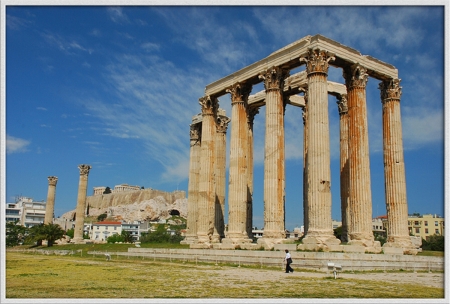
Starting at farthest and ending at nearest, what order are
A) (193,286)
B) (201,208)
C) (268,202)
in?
(201,208) → (268,202) → (193,286)

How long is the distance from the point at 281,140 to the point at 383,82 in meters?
10.6

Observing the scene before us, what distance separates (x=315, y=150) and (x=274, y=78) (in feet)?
27.5

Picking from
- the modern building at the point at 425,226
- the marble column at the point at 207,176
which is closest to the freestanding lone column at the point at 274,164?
the marble column at the point at 207,176

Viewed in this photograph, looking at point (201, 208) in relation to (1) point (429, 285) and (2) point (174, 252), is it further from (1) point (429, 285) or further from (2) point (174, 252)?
(1) point (429, 285)

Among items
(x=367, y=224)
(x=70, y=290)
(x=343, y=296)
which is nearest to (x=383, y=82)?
(x=367, y=224)

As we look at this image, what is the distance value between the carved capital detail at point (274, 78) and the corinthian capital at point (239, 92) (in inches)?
158

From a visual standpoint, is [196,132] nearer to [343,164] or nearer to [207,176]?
[207,176]

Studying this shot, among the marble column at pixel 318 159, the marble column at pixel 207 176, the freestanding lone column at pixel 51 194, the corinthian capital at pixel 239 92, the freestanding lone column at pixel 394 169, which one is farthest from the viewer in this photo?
the freestanding lone column at pixel 51 194

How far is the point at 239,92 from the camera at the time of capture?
4038 cm

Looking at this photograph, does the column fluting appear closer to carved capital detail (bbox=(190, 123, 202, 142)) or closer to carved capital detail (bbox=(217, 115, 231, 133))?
carved capital detail (bbox=(217, 115, 231, 133))

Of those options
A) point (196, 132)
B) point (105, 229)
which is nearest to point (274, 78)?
point (196, 132)

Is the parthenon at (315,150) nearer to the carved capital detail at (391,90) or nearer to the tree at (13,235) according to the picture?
the carved capital detail at (391,90)

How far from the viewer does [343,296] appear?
1373cm

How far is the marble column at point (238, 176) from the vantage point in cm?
3778
